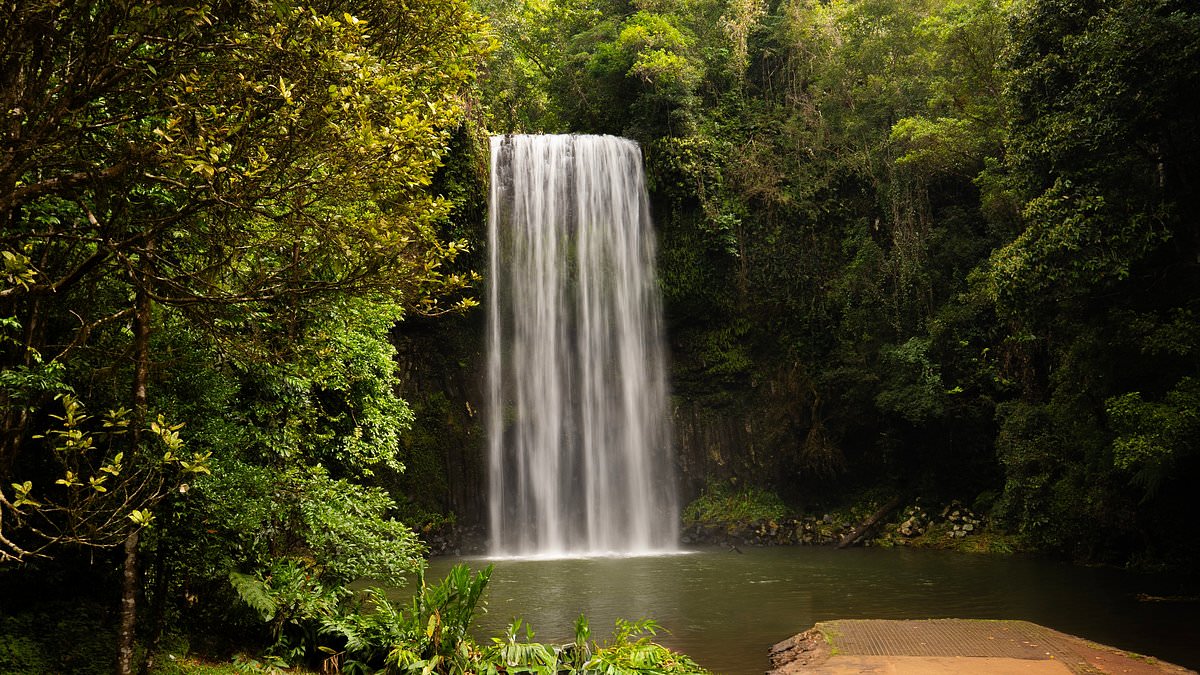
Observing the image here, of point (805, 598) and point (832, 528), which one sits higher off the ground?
point (805, 598)

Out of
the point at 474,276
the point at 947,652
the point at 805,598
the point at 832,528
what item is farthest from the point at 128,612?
the point at 832,528

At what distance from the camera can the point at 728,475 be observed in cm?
2095

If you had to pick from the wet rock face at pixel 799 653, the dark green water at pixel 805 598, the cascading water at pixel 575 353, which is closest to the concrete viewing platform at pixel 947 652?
the wet rock face at pixel 799 653

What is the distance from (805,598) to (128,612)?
8.75m

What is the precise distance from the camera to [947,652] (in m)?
7.04

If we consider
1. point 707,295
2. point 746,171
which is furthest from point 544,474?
point 746,171

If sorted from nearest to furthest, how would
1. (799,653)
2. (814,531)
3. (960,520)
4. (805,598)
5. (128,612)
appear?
(128,612)
(799,653)
(805,598)
(960,520)
(814,531)

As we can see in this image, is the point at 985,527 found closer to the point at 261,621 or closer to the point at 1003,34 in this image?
the point at 1003,34

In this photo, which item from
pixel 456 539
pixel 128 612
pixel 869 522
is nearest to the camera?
pixel 128 612

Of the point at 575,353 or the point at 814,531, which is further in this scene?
the point at 575,353

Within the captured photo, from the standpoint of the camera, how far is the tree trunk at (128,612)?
4.88 meters

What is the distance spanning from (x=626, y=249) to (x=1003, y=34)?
959 cm

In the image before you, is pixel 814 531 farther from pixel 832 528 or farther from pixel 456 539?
pixel 456 539

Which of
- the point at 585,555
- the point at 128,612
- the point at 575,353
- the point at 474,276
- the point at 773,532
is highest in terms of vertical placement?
the point at 575,353
